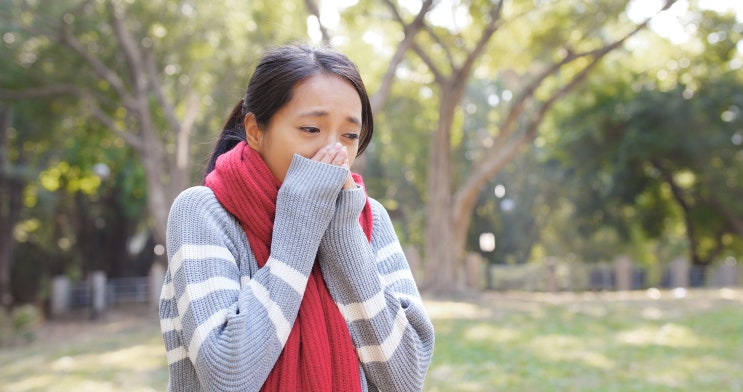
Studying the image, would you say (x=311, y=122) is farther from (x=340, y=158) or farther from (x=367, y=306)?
(x=367, y=306)

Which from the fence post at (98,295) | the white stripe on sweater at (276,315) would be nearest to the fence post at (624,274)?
the fence post at (98,295)

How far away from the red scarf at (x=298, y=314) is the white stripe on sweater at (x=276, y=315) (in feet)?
0.11

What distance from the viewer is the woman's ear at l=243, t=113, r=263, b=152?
1.67 metres

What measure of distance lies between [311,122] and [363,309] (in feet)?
1.40

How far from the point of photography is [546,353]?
7652mm

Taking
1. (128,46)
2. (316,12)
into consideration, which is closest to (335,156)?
(316,12)

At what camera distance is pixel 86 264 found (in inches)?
873

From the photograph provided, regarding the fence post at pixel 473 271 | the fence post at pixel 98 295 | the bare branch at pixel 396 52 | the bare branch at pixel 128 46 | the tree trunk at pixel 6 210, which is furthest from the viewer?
the fence post at pixel 473 271

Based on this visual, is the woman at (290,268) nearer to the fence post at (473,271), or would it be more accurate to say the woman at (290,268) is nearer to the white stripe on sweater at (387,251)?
the white stripe on sweater at (387,251)

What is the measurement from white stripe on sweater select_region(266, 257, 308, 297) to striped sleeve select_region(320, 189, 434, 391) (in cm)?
9

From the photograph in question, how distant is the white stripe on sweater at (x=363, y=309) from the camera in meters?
1.52

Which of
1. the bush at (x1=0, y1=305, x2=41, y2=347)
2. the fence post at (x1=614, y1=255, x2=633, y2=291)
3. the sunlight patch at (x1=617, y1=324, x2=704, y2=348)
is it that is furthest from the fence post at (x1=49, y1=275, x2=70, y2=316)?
the sunlight patch at (x1=617, y1=324, x2=704, y2=348)

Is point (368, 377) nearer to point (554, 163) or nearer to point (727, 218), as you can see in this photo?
point (727, 218)

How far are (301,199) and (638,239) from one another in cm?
2959
